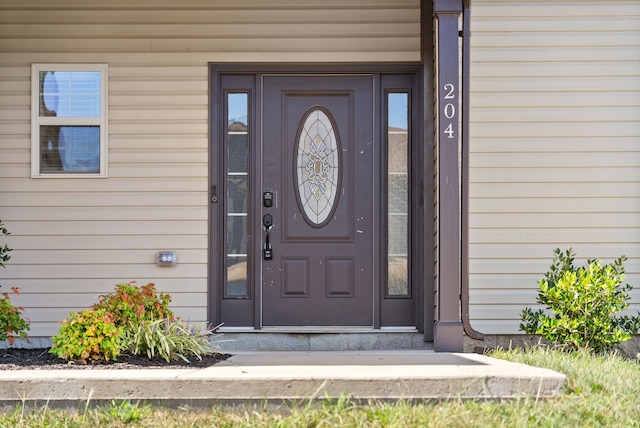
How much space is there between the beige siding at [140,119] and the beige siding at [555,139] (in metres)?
0.87

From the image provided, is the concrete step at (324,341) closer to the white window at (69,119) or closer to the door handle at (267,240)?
the door handle at (267,240)

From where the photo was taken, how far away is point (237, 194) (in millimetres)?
7152

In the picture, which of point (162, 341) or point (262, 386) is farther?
point (162, 341)

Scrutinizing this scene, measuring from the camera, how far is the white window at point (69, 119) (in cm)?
705

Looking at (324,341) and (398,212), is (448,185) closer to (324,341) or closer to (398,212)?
(398,212)

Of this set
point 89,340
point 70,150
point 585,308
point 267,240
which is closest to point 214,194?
point 267,240

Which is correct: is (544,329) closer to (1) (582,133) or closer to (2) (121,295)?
(1) (582,133)

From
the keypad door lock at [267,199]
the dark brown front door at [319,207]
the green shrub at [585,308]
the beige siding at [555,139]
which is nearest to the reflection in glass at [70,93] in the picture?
the dark brown front door at [319,207]

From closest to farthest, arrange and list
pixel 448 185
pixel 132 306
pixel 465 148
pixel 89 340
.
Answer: pixel 89 340 < pixel 132 306 < pixel 448 185 < pixel 465 148

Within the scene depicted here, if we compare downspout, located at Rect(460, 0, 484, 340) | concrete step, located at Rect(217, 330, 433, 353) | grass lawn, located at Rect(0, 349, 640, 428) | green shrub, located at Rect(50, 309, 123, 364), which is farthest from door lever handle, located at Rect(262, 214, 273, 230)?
grass lawn, located at Rect(0, 349, 640, 428)

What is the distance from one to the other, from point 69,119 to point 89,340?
8.52ft

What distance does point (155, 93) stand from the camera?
7.10 m

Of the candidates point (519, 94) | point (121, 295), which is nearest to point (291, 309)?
point (121, 295)

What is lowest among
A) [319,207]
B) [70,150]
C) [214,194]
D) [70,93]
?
[319,207]
